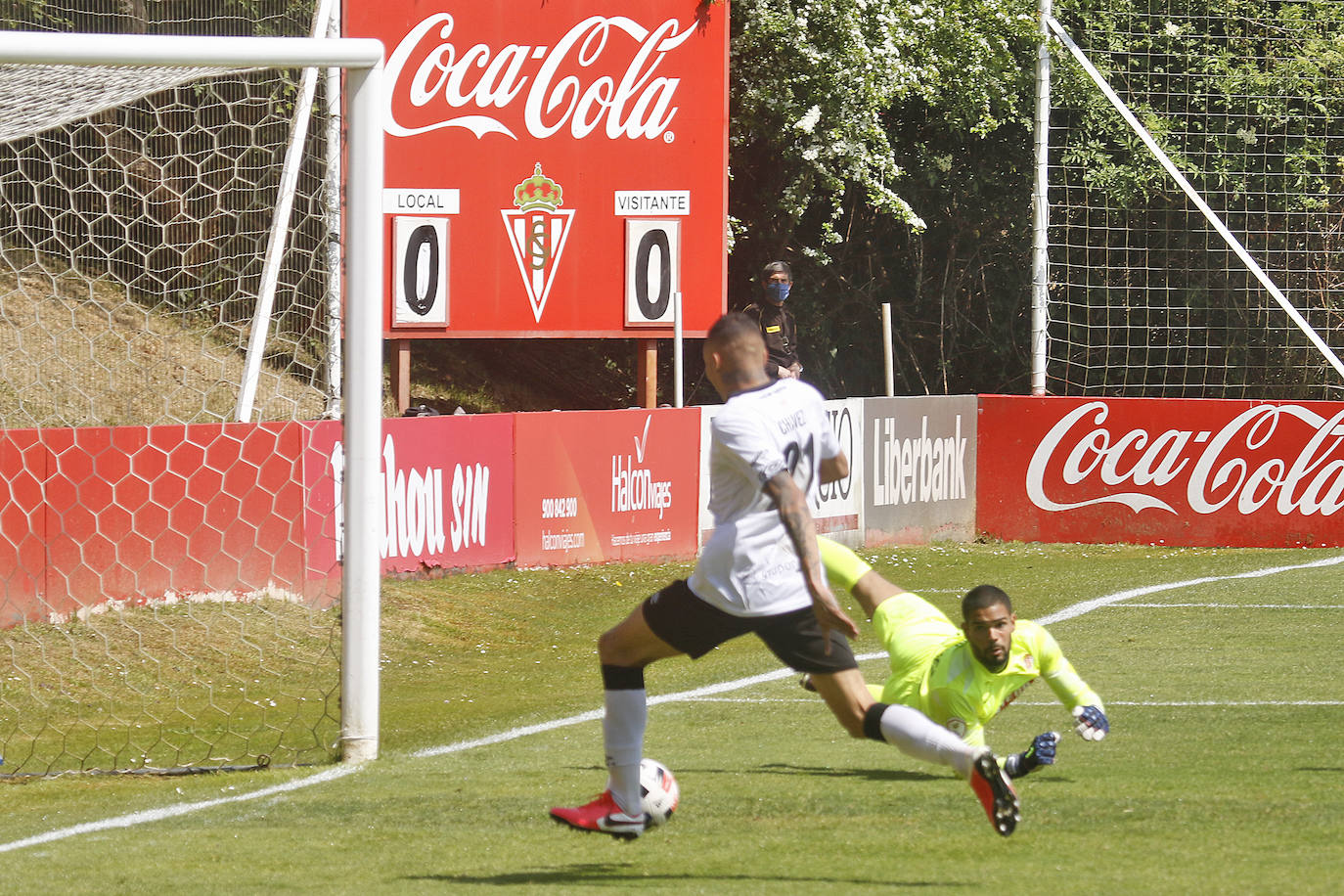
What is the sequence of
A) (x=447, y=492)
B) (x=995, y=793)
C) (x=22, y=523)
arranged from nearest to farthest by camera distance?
(x=995, y=793)
(x=22, y=523)
(x=447, y=492)

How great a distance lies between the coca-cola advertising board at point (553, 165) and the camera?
59.9 ft

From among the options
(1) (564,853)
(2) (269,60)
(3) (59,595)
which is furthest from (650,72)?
(1) (564,853)

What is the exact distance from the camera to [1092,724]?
689cm

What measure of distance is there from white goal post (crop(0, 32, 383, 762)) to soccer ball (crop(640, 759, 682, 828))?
2.24m

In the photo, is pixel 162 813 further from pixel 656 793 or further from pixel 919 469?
pixel 919 469

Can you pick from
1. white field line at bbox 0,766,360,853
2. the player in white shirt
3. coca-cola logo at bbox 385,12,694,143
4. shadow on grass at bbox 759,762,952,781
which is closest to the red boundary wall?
white field line at bbox 0,766,360,853

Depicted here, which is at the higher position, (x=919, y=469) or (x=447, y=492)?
(x=447, y=492)

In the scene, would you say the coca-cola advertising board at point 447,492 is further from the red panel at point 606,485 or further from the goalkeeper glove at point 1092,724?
the goalkeeper glove at point 1092,724

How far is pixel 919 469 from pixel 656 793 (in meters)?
13.1

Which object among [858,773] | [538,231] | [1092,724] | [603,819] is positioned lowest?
[858,773]

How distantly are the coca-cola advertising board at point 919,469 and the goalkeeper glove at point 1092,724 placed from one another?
1152 centimetres

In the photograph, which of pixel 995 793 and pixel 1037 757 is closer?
pixel 995 793

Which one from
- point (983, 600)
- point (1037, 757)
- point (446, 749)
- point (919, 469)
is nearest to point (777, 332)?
point (919, 469)

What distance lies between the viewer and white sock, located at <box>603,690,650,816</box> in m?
6.07
